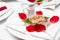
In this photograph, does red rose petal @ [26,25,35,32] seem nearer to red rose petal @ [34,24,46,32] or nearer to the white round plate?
red rose petal @ [34,24,46,32]

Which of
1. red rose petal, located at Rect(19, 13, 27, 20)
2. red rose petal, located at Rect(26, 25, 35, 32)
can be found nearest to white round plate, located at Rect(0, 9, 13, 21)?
red rose petal, located at Rect(19, 13, 27, 20)

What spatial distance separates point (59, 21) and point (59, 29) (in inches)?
Answer: 2.5

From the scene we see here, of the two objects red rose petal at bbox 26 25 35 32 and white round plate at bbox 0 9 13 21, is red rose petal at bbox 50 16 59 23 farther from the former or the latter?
white round plate at bbox 0 9 13 21

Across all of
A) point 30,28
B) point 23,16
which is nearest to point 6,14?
point 23,16

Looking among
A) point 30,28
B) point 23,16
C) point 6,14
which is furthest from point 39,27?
point 6,14

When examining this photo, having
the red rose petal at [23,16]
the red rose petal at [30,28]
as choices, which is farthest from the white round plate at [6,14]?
the red rose petal at [30,28]

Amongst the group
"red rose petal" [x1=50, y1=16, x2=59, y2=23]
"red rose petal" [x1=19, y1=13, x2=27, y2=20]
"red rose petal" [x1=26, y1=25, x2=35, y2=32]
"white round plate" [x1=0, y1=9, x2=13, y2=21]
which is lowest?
"red rose petal" [x1=26, y1=25, x2=35, y2=32]

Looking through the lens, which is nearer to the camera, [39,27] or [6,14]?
[39,27]

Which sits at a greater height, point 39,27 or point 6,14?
point 6,14

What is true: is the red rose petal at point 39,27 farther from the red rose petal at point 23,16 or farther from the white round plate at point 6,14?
the white round plate at point 6,14

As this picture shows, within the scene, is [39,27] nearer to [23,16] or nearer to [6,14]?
[23,16]

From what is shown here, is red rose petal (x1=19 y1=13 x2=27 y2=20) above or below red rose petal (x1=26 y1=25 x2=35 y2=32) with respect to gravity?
above

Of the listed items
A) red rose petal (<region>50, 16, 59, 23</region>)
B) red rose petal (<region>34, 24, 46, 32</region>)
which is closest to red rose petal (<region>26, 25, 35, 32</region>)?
red rose petal (<region>34, 24, 46, 32</region>)

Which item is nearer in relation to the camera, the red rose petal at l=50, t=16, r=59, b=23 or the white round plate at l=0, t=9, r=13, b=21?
the red rose petal at l=50, t=16, r=59, b=23
